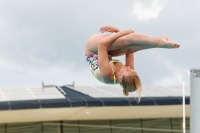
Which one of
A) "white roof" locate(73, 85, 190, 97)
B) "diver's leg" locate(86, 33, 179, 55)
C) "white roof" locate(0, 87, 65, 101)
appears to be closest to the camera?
"diver's leg" locate(86, 33, 179, 55)

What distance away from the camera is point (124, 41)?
7293mm

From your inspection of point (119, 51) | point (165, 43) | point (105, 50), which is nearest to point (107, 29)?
point (119, 51)

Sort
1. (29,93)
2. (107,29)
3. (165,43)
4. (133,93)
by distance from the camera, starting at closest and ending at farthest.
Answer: (165,43) < (107,29) < (29,93) < (133,93)

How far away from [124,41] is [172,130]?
1686 centimetres

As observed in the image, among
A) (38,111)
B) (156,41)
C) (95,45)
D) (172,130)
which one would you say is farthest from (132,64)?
(172,130)

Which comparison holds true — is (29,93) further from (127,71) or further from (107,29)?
(127,71)

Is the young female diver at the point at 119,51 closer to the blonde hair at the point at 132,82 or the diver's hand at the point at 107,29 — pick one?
the blonde hair at the point at 132,82

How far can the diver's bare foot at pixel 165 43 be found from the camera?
21.8 ft

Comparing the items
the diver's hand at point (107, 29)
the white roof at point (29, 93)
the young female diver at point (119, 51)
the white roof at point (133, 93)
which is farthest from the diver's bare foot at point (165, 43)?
the white roof at point (133, 93)

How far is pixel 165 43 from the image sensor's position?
22.0 feet

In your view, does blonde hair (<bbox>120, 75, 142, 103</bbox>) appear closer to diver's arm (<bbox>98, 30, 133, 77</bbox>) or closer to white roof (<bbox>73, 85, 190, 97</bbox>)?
diver's arm (<bbox>98, 30, 133, 77</bbox>)

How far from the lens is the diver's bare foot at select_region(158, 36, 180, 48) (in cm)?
664

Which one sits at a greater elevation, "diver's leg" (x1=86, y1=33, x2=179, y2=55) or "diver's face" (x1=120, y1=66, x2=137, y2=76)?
"diver's leg" (x1=86, y1=33, x2=179, y2=55)

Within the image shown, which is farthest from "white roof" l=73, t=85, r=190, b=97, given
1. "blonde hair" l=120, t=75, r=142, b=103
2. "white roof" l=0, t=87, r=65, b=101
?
"blonde hair" l=120, t=75, r=142, b=103
